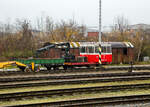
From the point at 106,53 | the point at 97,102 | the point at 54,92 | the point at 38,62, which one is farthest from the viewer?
the point at 106,53

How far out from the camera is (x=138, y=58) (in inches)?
1581

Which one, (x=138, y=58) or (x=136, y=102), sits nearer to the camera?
(x=136, y=102)

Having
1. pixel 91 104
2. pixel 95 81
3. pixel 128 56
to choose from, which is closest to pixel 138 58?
pixel 128 56

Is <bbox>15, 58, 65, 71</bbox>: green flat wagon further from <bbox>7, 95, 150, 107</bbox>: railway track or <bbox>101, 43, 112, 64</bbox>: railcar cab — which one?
<bbox>7, 95, 150, 107</bbox>: railway track

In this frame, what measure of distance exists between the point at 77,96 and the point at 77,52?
48.5ft

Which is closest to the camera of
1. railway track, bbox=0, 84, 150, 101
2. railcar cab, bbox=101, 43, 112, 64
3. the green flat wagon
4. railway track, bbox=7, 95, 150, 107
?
railway track, bbox=7, 95, 150, 107

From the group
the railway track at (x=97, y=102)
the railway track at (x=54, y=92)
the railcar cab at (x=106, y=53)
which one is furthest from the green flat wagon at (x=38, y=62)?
the railway track at (x=97, y=102)

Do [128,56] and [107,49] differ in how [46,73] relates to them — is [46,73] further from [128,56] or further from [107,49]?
[128,56]

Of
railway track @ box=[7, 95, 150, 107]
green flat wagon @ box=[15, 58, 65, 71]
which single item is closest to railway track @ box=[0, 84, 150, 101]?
railway track @ box=[7, 95, 150, 107]

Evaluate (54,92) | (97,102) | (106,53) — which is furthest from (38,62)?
(97,102)

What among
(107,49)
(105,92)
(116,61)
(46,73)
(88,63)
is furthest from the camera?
(116,61)

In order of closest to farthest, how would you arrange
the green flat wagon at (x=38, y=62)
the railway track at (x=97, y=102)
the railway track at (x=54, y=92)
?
1. the railway track at (x=97, y=102)
2. the railway track at (x=54, y=92)
3. the green flat wagon at (x=38, y=62)

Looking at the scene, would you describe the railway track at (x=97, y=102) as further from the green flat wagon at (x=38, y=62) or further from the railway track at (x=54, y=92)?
the green flat wagon at (x=38, y=62)

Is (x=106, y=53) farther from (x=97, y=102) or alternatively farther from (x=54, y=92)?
(x=97, y=102)
